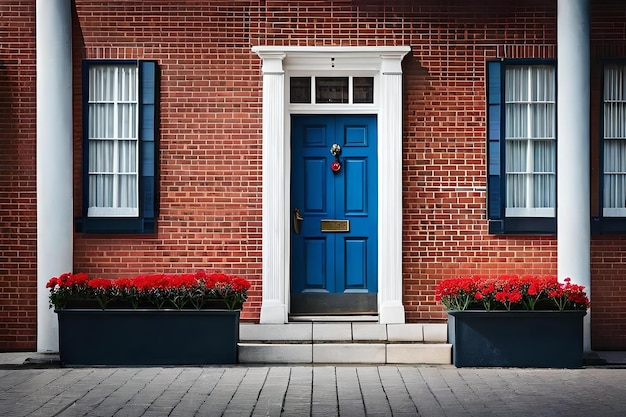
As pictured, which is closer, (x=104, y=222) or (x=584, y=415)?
(x=584, y=415)

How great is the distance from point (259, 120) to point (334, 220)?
1.59 m

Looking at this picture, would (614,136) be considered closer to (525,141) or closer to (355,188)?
(525,141)

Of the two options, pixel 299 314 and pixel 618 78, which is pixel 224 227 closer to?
pixel 299 314

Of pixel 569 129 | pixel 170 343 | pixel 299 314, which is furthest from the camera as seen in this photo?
pixel 299 314

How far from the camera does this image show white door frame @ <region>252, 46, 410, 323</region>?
12.3m

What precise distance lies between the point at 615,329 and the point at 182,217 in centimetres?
557

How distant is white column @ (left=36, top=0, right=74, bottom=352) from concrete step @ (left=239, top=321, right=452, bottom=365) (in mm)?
2363

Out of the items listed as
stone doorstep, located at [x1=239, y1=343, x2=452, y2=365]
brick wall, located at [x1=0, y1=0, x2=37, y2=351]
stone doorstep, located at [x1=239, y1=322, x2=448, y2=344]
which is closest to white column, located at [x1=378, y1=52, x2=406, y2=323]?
stone doorstep, located at [x1=239, y1=322, x2=448, y2=344]

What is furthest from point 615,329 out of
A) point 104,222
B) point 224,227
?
point 104,222

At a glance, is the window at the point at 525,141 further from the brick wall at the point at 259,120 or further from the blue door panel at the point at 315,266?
the blue door panel at the point at 315,266

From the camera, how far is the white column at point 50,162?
11930 millimetres

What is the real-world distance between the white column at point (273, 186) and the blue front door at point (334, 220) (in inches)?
14.9

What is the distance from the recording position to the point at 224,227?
12.5m

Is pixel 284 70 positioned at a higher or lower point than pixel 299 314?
higher
